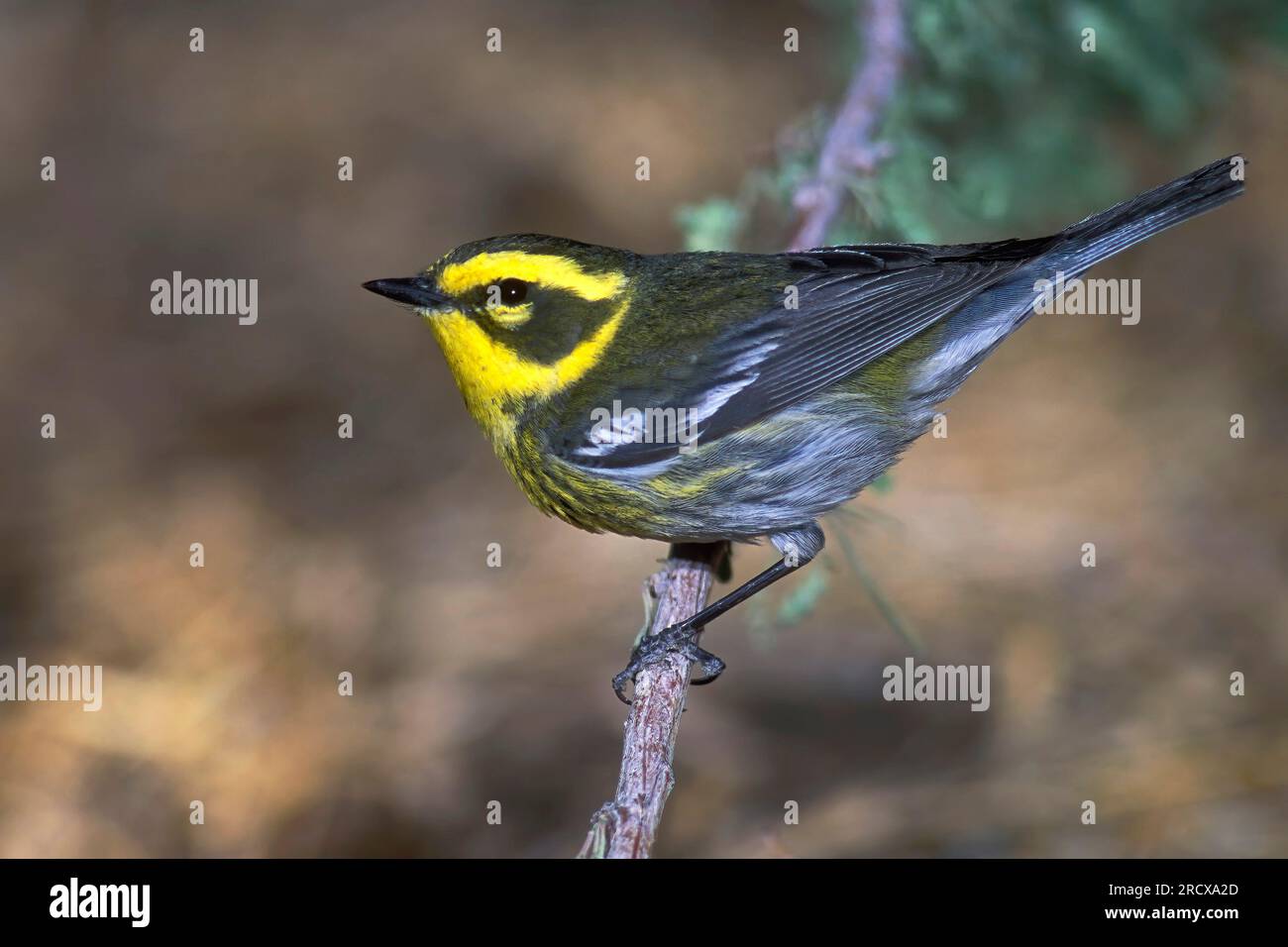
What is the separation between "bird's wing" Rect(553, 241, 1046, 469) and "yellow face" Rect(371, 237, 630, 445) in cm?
24

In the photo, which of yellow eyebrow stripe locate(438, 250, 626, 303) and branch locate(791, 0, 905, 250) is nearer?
yellow eyebrow stripe locate(438, 250, 626, 303)

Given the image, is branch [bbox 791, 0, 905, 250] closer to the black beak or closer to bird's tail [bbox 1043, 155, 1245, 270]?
bird's tail [bbox 1043, 155, 1245, 270]

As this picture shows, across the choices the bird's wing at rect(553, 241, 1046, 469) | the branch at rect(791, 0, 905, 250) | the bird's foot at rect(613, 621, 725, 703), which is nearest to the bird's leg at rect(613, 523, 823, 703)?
the bird's foot at rect(613, 621, 725, 703)

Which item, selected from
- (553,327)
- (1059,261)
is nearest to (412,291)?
(553,327)

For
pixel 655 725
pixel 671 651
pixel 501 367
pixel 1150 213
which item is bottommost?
pixel 655 725

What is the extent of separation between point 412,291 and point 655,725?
1513 mm

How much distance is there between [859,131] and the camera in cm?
453

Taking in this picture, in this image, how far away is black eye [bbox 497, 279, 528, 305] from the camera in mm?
4023

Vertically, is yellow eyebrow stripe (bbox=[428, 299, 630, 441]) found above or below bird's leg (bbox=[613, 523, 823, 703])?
above

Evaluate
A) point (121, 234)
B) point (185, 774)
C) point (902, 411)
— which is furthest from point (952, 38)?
point (121, 234)

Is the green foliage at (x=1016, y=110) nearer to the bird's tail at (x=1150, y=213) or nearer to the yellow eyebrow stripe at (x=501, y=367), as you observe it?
the bird's tail at (x=1150, y=213)

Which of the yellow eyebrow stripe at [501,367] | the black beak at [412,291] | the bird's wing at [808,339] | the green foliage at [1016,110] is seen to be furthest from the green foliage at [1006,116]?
the black beak at [412,291]

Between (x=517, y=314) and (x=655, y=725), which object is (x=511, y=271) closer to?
(x=517, y=314)

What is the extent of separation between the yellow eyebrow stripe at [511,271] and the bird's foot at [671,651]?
1.12 meters
